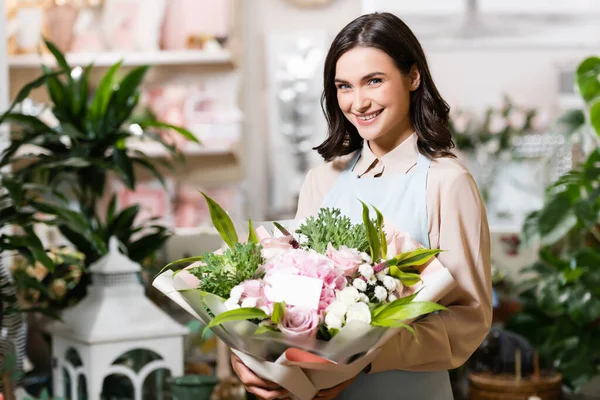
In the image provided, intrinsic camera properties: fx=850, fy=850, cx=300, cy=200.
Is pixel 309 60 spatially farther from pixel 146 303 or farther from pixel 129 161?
pixel 146 303

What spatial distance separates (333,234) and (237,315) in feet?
0.75

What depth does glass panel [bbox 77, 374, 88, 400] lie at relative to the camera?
90.2 inches

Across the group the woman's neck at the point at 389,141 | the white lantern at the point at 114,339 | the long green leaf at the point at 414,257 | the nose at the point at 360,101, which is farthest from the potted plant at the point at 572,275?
the long green leaf at the point at 414,257

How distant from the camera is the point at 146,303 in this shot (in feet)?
7.72

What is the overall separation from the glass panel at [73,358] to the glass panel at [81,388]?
5cm

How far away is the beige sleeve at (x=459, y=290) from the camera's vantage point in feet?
4.04

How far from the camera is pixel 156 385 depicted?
2.33m

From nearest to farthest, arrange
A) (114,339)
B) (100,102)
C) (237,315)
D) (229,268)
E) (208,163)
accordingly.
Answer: (237,315) → (229,268) → (114,339) → (100,102) → (208,163)

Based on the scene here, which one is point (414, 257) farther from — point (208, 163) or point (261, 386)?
point (208, 163)

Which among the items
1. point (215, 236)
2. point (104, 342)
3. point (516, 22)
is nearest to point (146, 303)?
point (104, 342)

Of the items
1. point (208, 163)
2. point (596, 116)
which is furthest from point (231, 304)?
point (208, 163)

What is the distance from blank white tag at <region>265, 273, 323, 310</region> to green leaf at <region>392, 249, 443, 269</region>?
0.43 feet

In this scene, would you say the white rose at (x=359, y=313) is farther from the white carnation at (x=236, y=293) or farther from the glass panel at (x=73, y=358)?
the glass panel at (x=73, y=358)

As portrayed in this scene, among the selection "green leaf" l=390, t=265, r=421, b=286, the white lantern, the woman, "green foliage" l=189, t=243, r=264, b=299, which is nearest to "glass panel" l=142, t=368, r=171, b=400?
the white lantern
